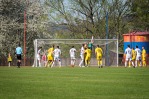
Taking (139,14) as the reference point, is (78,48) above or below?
below

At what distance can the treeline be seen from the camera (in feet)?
205

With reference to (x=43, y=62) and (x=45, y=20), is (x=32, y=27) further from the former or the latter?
(x=43, y=62)

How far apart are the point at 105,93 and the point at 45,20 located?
5414cm

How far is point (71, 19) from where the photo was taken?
7219 cm

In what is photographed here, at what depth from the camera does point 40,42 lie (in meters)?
52.7

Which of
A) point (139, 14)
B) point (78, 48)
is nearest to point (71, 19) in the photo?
point (139, 14)

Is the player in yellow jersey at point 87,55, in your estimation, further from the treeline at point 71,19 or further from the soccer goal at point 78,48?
the treeline at point 71,19

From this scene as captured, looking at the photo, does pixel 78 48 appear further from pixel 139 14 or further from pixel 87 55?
pixel 139 14

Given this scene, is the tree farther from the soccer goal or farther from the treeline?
the soccer goal

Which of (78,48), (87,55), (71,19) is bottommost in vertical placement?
(87,55)

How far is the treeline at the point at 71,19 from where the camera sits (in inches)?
2461

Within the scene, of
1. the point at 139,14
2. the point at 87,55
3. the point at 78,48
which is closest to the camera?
the point at 87,55

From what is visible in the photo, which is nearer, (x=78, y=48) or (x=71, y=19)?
(x=78, y=48)

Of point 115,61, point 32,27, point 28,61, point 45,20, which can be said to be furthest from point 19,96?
point 45,20
